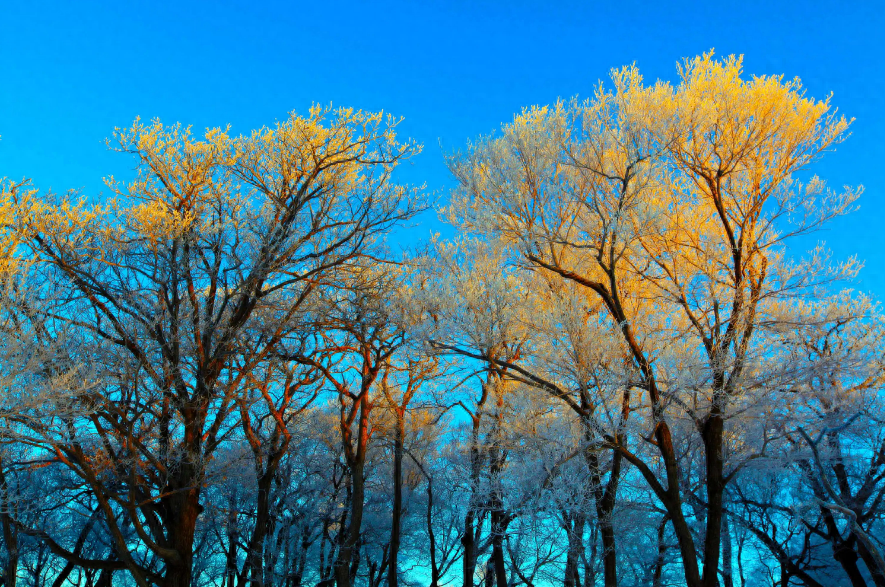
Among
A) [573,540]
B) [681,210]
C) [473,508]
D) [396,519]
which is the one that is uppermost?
[681,210]

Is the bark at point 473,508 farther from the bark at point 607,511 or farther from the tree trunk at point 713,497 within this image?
the tree trunk at point 713,497

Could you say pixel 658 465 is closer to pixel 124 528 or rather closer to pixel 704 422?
pixel 704 422

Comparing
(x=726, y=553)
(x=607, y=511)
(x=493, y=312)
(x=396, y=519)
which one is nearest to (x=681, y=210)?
(x=493, y=312)

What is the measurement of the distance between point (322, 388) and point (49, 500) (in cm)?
720

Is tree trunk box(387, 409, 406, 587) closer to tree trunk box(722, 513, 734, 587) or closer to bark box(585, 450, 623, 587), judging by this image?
bark box(585, 450, 623, 587)

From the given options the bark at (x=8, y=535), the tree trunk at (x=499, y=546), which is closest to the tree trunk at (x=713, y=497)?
the tree trunk at (x=499, y=546)

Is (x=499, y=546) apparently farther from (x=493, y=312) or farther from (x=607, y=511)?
(x=493, y=312)

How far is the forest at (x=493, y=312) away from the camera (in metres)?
9.27

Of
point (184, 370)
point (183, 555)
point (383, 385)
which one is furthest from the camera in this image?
point (383, 385)

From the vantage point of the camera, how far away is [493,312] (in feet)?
36.5

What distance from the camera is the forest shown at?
30.4ft

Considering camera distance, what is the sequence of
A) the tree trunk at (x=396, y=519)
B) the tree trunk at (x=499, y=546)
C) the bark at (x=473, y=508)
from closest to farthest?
1. the tree trunk at (x=396, y=519)
2. the tree trunk at (x=499, y=546)
3. the bark at (x=473, y=508)

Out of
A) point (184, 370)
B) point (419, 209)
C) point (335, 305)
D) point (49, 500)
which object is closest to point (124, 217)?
point (184, 370)

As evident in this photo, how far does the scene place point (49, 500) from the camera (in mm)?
14414
